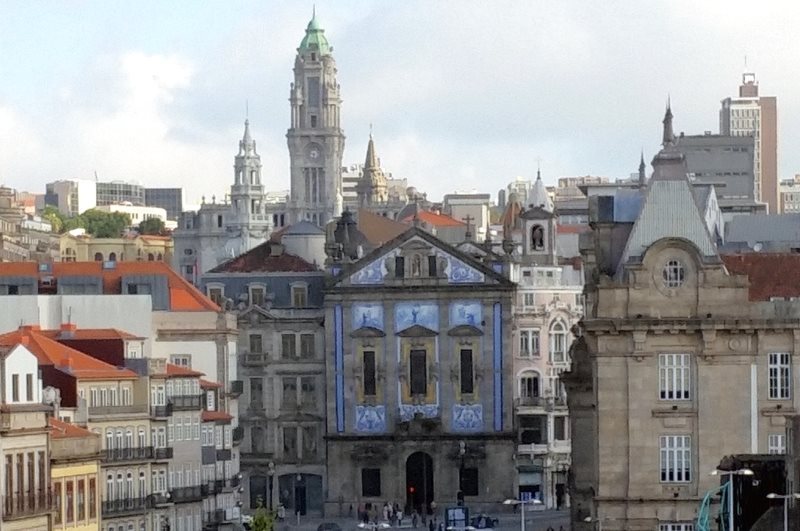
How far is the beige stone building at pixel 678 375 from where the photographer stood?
113062mm

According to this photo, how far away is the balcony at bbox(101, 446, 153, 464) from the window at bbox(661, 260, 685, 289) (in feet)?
72.4

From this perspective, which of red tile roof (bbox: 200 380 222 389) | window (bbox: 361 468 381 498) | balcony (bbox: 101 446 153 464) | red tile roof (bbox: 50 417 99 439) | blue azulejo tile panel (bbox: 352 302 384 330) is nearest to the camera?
red tile roof (bbox: 50 417 99 439)

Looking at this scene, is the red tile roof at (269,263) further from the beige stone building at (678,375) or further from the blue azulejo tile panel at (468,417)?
the beige stone building at (678,375)

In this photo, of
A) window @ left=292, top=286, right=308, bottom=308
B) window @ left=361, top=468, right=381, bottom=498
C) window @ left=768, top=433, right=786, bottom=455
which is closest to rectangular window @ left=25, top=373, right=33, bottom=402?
window @ left=768, top=433, right=786, bottom=455

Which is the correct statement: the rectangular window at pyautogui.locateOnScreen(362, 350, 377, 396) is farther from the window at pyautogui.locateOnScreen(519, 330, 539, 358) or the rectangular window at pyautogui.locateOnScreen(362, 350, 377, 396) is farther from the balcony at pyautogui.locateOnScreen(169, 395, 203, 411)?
the balcony at pyautogui.locateOnScreen(169, 395, 203, 411)

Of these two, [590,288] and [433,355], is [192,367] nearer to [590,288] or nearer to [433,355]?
[433,355]

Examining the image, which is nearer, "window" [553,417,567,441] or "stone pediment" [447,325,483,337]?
"stone pediment" [447,325,483,337]

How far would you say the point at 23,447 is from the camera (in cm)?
10381

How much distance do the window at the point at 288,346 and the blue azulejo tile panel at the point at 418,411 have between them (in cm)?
628

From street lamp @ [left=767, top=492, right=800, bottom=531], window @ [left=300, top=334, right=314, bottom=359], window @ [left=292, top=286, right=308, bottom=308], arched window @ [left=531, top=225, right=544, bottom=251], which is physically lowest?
street lamp @ [left=767, top=492, right=800, bottom=531]

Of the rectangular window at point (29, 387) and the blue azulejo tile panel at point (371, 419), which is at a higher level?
the rectangular window at point (29, 387)

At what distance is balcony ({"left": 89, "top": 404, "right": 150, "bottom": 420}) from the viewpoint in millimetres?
A: 126688

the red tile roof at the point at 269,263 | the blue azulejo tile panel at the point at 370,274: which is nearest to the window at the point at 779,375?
the blue azulejo tile panel at the point at 370,274

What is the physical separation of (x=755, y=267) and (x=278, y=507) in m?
61.6
